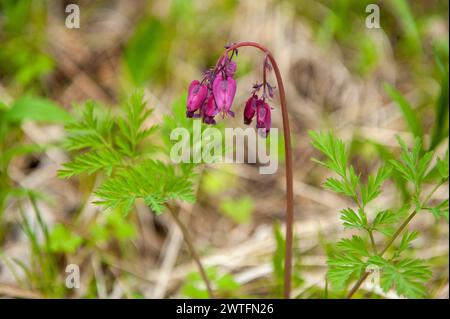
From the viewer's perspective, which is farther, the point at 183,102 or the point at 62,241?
the point at 62,241

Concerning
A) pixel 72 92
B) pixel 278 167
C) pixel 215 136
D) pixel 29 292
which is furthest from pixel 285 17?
pixel 29 292

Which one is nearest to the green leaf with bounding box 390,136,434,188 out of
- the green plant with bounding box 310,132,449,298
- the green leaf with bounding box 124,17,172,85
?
the green plant with bounding box 310,132,449,298

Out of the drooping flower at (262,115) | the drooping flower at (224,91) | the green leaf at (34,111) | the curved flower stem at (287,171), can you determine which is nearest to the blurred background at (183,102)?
the green leaf at (34,111)

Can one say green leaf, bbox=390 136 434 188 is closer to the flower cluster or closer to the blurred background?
the flower cluster

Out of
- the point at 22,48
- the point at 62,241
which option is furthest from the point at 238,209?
the point at 22,48

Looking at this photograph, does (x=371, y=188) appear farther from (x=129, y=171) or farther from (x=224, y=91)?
(x=129, y=171)

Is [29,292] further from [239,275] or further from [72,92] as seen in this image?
[72,92]
